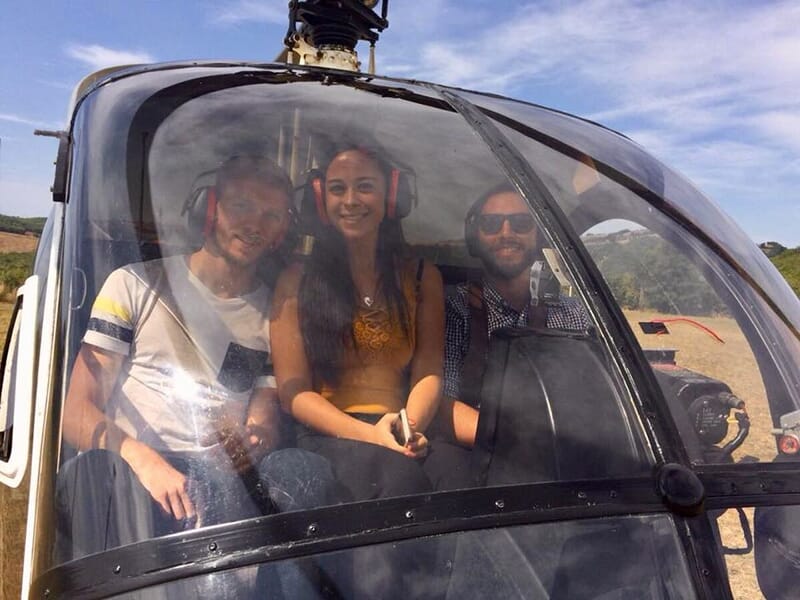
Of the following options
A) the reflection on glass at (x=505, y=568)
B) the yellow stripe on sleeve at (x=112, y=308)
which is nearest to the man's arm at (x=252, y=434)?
the reflection on glass at (x=505, y=568)

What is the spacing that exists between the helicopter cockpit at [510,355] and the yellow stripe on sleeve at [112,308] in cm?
2

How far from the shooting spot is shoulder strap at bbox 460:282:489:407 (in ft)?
6.10

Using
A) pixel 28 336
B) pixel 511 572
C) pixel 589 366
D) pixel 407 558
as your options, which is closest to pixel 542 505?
pixel 511 572

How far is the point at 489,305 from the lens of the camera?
2258 millimetres

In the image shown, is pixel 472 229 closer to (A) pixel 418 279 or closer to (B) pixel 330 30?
(A) pixel 418 279

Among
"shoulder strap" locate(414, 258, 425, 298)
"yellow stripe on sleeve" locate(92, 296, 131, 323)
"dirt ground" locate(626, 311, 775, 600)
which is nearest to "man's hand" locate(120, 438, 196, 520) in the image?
"yellow stripe on sleeve" locate(92, 296, 131, 323)

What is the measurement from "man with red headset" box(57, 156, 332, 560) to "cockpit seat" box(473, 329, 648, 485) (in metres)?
0.41

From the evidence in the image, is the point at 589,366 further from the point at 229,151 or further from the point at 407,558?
the point at 229,151

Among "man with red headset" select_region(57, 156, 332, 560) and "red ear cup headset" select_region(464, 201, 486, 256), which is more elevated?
"red ear cup headset" select_region(464, 201, 486, 256)

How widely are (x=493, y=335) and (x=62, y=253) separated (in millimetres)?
1122

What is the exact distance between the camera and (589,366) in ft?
5.59

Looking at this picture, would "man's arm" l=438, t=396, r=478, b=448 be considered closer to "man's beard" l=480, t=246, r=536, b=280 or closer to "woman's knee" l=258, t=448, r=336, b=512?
"woman's knee" l=258, t=448, r=336, b=512

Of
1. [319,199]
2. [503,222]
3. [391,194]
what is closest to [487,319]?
[503,222]

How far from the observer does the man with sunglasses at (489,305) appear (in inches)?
71.9
